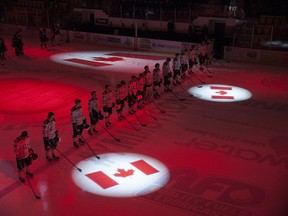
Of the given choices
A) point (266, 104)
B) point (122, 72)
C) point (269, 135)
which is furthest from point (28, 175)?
point (122, 72)

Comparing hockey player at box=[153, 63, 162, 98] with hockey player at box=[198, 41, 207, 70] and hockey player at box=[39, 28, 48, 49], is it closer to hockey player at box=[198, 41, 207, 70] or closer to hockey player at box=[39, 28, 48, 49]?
hockey player at box=[198, 41, 207, 70]

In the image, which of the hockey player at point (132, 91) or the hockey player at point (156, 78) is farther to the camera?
the hockey player at point (156, 78)

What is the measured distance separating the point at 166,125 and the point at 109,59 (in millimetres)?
13367

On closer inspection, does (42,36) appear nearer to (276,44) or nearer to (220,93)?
(220,93)

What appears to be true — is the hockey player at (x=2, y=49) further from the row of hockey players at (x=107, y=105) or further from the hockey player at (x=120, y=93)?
the hockey player at (x=120, y=93)

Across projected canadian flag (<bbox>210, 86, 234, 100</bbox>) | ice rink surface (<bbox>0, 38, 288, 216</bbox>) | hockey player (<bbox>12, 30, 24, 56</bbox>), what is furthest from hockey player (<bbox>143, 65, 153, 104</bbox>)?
hockey player (<bbox>12, 30, 24, 56</bbox>)

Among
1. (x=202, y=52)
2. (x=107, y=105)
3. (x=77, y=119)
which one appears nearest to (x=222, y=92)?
(x=202, y=52)

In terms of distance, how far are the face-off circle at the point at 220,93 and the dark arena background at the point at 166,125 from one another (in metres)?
0.11

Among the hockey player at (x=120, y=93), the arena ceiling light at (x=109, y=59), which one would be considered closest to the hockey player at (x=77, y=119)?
the hockey player at (x=120, y=93)

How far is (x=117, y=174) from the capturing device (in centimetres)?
1141

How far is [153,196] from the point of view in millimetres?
10258

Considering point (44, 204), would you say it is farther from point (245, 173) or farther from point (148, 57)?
point (148, 57)

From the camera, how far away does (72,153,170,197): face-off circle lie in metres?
10.6

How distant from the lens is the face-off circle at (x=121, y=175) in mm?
10594
